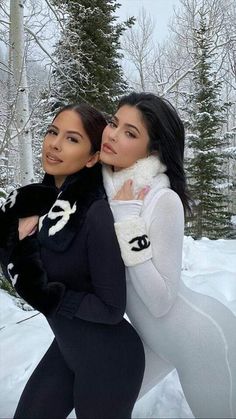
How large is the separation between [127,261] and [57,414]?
28.3 inches

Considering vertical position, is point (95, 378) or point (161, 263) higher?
point (161, 263)

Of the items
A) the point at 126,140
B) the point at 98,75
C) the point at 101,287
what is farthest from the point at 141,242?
the point at 98,75

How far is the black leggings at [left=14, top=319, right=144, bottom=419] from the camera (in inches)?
50.0

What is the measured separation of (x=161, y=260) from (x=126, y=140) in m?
0.51

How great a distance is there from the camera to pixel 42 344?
2.91 m

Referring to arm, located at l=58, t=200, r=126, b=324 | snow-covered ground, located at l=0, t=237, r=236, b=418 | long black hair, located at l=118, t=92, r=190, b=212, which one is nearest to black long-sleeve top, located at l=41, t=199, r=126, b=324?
arm, located at l=58, t=200, r=126, b=324

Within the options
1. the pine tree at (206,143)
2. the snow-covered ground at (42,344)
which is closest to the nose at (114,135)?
the snow-covered ground at (42,344)

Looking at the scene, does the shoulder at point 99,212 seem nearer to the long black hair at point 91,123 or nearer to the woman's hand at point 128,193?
the woman's hand at point 128,193

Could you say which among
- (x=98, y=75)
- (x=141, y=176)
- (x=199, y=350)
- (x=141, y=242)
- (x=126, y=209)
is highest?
(x=98, y=75)

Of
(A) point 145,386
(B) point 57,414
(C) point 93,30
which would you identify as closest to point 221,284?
(A) point 145,386

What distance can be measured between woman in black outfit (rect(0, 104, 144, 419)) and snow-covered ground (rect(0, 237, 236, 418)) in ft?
2.81

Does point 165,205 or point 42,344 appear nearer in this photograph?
point 165,205

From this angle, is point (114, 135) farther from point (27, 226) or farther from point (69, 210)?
point (27, 226)

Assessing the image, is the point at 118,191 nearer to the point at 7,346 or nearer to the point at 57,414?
the point at 57,414
